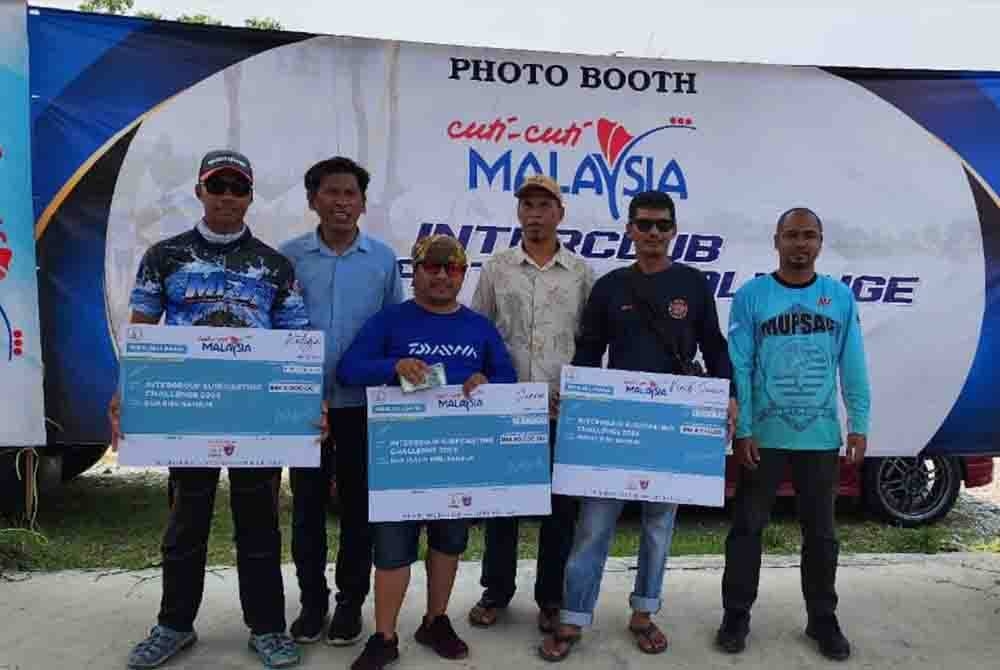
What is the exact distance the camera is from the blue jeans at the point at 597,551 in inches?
121

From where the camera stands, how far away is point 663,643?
126 inches

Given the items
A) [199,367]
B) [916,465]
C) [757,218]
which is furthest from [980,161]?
[199,367]

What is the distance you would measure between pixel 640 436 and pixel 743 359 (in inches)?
19.9

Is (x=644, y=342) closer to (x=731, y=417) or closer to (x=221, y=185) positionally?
(x=731, y=417)

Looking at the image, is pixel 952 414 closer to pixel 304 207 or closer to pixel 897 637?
pixel 897 637

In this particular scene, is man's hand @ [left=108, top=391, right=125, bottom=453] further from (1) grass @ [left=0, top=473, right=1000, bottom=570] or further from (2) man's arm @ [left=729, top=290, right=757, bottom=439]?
(2) man's arm @ [left=729, top=290, right=757, bottom=439]

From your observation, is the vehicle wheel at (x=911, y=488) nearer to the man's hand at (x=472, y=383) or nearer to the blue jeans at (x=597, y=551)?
the blue jeans at (x=597, y=551)

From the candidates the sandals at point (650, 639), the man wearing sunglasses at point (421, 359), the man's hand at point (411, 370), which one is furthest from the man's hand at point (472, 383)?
the sandals at point (650, 639)

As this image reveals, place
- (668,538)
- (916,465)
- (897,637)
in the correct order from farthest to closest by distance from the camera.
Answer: (916,465) < (897,637) < (668,538)

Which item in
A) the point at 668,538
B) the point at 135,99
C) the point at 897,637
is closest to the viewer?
the point at 668,538

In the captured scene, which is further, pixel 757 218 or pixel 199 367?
pixel 757 218

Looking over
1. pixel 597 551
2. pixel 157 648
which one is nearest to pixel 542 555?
pixel 597 551

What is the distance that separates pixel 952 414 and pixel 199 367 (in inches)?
162

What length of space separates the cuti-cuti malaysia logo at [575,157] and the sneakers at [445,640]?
2322 millimetres
